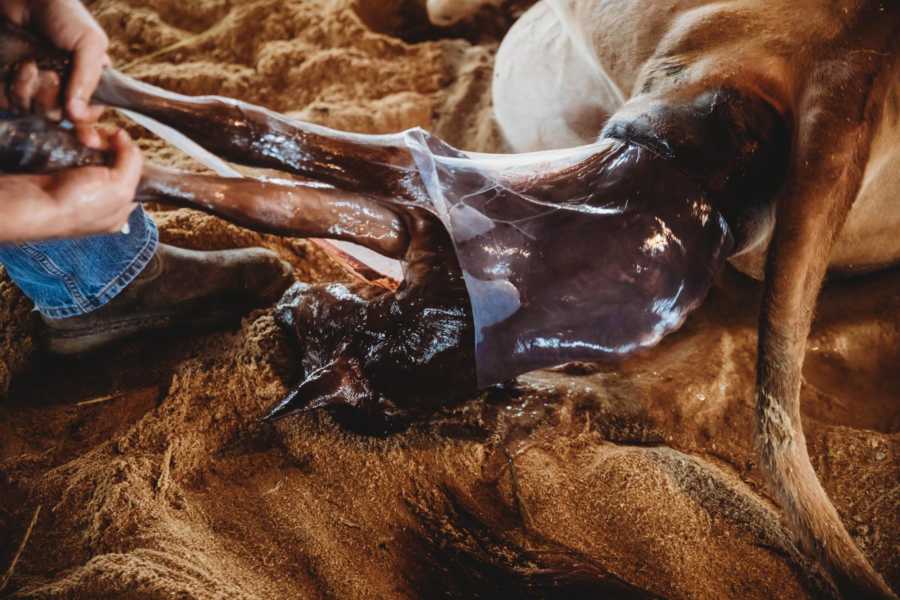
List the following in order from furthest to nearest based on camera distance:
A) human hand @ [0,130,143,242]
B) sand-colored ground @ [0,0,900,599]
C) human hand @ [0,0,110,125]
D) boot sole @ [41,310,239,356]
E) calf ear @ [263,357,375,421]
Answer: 1. boot sole @ [41,310,239,356]
2. calf ear @ [263,357,375,421]
3. sand-colored ground @ [0,0,900,599]
4. human hand @ [0,0,110,125]
5. human hand @ [0,130,143,242]

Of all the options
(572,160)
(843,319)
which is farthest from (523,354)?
(843,319)

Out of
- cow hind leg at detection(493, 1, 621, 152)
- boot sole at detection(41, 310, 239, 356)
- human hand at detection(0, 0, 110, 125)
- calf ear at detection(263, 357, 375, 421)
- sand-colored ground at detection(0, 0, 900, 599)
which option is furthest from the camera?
cow hind leg at detection(493, 1, 621, 152)

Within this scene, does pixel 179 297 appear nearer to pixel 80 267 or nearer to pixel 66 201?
pixel 80 267

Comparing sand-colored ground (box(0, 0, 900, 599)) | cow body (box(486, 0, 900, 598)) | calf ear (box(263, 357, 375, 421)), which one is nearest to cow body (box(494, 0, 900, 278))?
cow body (box(486, 0, 900, 598))

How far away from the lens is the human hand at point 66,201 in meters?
0.95

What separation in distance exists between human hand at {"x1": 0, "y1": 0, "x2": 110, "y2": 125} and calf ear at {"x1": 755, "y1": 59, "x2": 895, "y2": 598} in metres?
1.54

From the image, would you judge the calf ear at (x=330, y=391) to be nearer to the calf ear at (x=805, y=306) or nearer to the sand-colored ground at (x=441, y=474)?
the sand-colored ground at (x=441, y=474)

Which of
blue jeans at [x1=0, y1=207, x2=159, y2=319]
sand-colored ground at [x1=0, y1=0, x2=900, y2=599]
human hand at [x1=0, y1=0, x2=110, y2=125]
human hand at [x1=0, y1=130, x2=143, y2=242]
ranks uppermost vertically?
human hand at [x1=0, y1=0, x2=110, y2=125]

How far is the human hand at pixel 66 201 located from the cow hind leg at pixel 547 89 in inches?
60.7

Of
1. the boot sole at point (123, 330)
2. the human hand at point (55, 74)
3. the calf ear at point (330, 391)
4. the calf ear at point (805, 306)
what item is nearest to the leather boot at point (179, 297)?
the boot sole at point (123, 330)

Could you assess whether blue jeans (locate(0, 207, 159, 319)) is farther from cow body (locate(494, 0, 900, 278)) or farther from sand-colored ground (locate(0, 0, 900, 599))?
cow body (locate(494, 0, 900, 278))

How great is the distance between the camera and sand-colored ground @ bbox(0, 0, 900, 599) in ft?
4.14

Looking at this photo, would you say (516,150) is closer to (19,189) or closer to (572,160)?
(572,160)

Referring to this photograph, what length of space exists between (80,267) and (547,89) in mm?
1872
